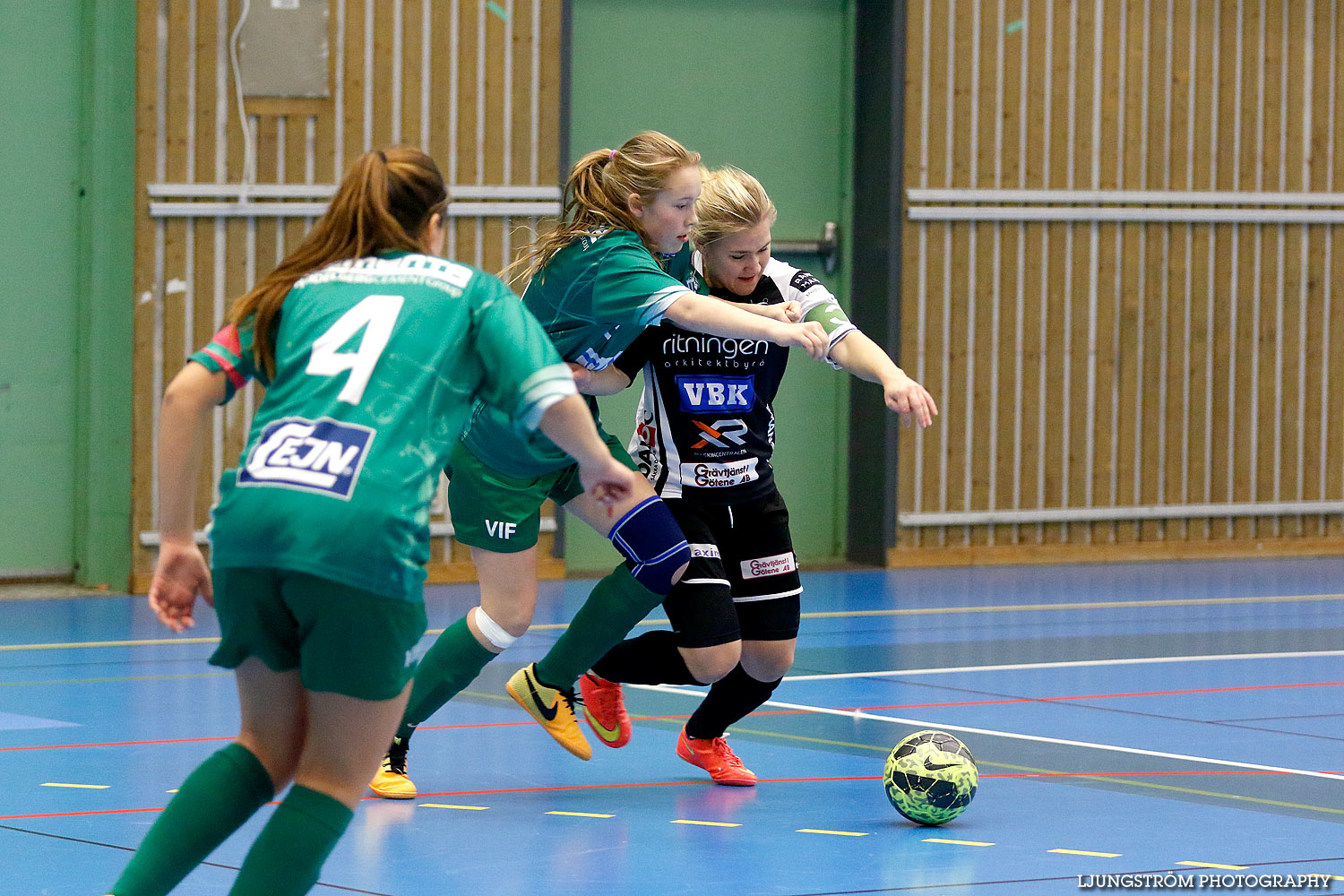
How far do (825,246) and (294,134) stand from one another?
10.9ft

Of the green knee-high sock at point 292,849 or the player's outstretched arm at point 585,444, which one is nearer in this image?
the green knee-high sock at point 292,849

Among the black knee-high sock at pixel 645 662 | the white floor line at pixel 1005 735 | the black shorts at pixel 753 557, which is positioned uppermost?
the black shorts at pixel 753 557

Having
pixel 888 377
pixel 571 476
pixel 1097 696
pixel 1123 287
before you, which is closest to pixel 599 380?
pixel 571 476

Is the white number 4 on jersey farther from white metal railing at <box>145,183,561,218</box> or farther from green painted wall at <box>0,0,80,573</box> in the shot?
green painted wall at <box>0,0,80,573</box>

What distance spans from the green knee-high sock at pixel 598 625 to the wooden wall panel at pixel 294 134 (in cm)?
469

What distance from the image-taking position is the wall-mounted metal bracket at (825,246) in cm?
1108

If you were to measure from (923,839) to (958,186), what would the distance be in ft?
24.7

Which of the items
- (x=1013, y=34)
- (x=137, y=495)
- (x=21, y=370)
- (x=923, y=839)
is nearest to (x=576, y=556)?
(x=137, y=495)

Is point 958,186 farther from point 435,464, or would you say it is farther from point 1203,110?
point 435,464

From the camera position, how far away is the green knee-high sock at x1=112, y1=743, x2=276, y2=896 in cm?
278

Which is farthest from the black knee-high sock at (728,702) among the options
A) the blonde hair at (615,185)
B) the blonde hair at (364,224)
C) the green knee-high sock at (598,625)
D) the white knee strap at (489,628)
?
the blonde hair at (364,224)

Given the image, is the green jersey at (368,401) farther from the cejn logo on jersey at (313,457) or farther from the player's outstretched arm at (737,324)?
the player's outstretched arm at (737,324)

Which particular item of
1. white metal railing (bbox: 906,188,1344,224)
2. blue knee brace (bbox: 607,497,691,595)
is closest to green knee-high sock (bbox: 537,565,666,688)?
blue knee brace (bbox: 607,497,691,595)

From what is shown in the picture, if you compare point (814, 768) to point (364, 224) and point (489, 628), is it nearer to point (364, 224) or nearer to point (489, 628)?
point (489, 628)
